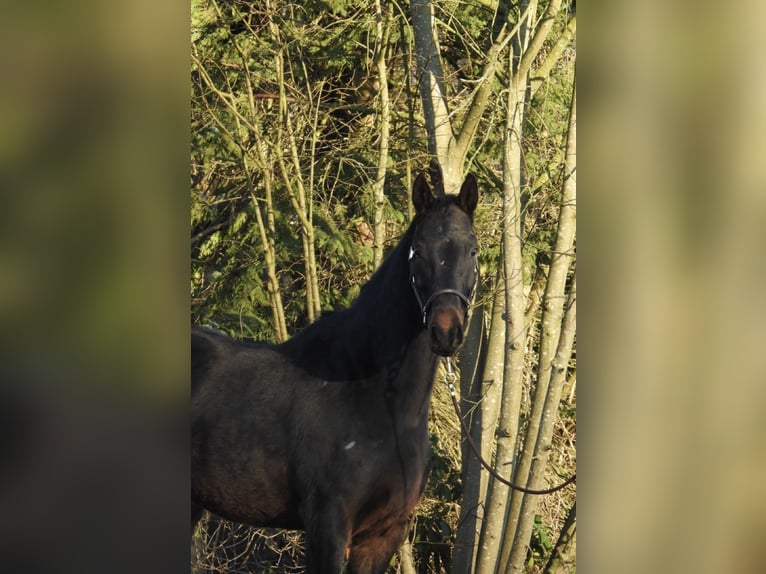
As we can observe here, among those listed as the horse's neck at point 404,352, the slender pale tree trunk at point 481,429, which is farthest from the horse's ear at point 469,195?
the slender pale tree trunk at point 481,429

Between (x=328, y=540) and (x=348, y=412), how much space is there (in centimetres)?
63

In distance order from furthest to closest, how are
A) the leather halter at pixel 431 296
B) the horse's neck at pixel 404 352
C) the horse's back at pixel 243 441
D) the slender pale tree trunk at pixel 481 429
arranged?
the slender pale tree trunk at pixel 481 429 → the horse's back at pixel 243 441 → the horse's neck at pixel 404 352 → the leather halter at pixel 431 296

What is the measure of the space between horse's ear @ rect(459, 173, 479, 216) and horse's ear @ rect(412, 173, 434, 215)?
169 mm

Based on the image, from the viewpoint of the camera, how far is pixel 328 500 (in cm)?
491

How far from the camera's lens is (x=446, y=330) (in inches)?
171
